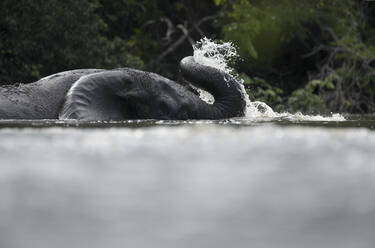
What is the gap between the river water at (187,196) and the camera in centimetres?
94

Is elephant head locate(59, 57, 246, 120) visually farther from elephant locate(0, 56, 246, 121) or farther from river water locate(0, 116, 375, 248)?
river water locate(0, 116, 375, 248)

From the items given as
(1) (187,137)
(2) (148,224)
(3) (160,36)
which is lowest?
(3) (160,36)

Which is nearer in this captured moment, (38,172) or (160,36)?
(38,172)

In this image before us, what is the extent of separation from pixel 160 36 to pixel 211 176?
14536 millimetres

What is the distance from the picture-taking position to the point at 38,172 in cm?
153

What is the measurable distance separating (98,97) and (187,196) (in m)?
4.05

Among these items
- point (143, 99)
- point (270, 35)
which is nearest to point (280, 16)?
point (270, 35)

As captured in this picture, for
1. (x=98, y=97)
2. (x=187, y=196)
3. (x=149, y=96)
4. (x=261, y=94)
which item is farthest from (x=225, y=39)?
(x=187, y=196)

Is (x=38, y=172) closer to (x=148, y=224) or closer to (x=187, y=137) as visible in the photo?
(x=148, y=224)

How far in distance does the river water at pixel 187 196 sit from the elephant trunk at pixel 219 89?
393cm

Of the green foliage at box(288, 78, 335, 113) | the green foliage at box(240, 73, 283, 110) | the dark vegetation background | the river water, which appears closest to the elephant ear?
the river water

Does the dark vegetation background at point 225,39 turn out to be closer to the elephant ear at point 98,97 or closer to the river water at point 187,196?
the elephant ear at point 98,97

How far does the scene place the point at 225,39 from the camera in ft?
42.0

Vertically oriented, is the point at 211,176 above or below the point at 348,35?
above
